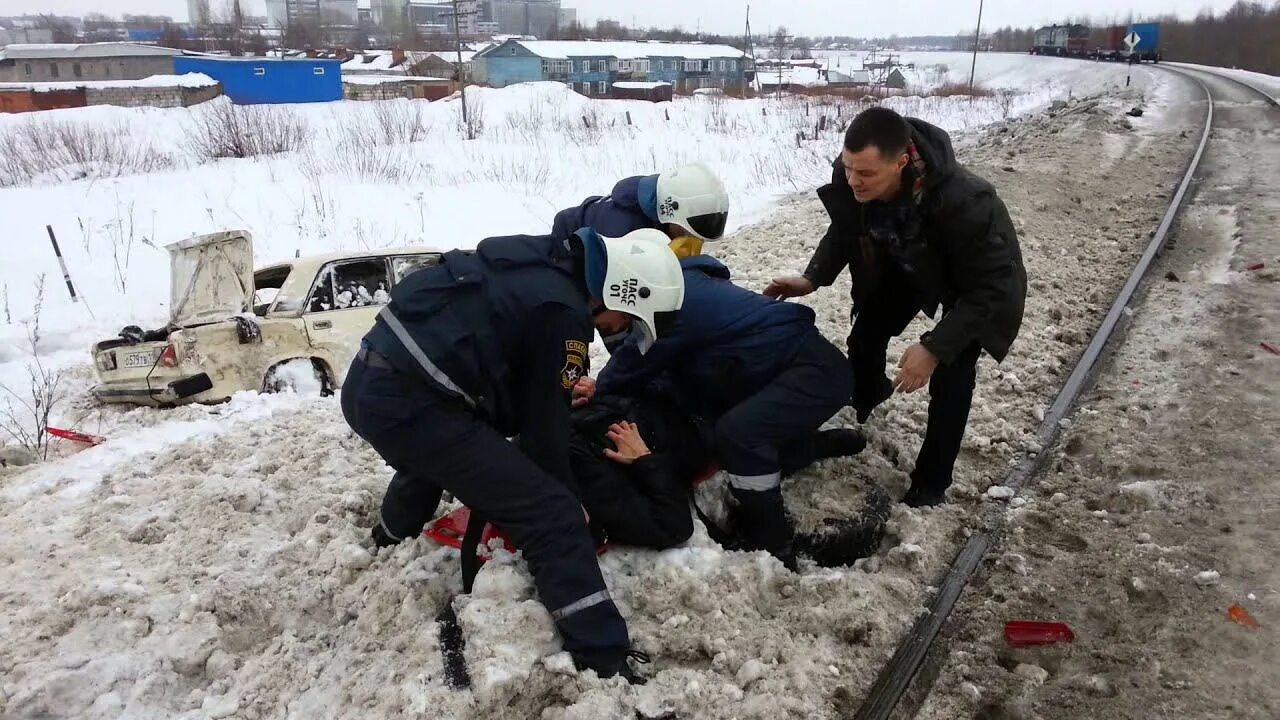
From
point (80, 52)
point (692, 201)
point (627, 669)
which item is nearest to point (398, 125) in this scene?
point (692, 201)

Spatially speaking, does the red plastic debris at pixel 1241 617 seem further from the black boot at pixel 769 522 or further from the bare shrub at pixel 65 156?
the bare shrub at pixel 65 156

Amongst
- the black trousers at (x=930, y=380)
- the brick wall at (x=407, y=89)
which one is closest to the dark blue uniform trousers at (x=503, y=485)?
the black trousers at (x=930, y=380)

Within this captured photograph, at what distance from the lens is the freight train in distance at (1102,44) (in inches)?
1836

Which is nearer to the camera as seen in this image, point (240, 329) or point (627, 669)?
point (627, 669)

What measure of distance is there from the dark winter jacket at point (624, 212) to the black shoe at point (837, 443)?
1464mm

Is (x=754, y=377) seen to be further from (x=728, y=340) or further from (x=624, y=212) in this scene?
(x=624, y=212)

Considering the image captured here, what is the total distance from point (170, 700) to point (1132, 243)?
28.3ft

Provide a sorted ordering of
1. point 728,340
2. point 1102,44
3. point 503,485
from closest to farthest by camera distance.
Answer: point 503,485
point 728,340
point 1102,44

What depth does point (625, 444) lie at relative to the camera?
3.35m

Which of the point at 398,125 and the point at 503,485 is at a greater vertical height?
the point at 398,125

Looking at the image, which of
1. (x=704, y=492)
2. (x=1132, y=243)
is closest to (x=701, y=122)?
(x=1132, y=243)

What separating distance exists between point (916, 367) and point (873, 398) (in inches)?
43.4

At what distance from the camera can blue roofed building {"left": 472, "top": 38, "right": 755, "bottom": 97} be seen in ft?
167

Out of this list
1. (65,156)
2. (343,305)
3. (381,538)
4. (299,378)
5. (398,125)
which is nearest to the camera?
(381,538)
